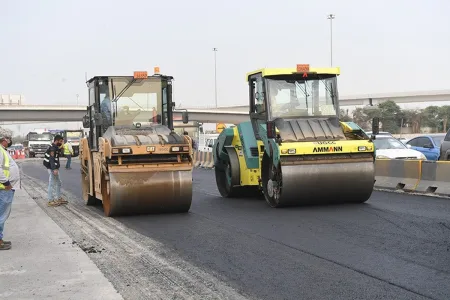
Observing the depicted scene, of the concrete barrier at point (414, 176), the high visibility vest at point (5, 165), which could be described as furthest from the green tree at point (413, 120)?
the high visibility vest at point (5, 165)

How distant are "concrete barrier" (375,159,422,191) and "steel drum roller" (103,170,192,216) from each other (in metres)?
6.28

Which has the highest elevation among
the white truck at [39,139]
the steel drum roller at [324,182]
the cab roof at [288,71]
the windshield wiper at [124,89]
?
the cab roof at [288,71]

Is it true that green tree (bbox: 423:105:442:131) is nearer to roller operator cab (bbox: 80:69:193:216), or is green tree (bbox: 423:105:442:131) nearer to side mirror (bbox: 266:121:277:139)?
roller operator cab (bbox: 80:69:193:216)

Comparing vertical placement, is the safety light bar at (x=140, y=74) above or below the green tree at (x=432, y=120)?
above

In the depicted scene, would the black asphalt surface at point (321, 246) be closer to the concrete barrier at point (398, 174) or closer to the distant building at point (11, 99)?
the concrete barrier at point (398, 174)

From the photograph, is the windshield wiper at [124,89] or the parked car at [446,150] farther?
the parked car at [446,150]

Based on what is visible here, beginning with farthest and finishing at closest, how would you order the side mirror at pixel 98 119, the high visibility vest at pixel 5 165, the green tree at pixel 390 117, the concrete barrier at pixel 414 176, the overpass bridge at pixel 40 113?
the overpass bridge at pixel 40 113, the green tree at pixel 390 117, the concrete barrier at pixel 414 176, the side mirror at pixel 98 119, the high visibility vest at pixel 5 165

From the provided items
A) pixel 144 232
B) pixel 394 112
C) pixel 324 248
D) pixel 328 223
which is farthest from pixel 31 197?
pixel 394 112

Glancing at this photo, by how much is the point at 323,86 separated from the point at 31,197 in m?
8.96

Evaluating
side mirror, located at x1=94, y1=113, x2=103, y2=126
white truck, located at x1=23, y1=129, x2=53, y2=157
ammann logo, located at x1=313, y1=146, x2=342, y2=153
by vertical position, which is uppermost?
side mirror, located at x1=94, y1=113, x2=103, y2=126

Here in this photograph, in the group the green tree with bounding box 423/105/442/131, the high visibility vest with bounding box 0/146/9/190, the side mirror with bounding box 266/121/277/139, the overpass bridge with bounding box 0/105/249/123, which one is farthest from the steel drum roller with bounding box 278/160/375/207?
the green tree with bounding box 423/105/442/131

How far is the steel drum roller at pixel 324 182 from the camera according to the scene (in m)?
11.4

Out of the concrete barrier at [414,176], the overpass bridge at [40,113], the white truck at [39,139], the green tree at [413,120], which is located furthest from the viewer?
the green tree at [413,120]

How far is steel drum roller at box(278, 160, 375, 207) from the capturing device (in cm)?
1144
